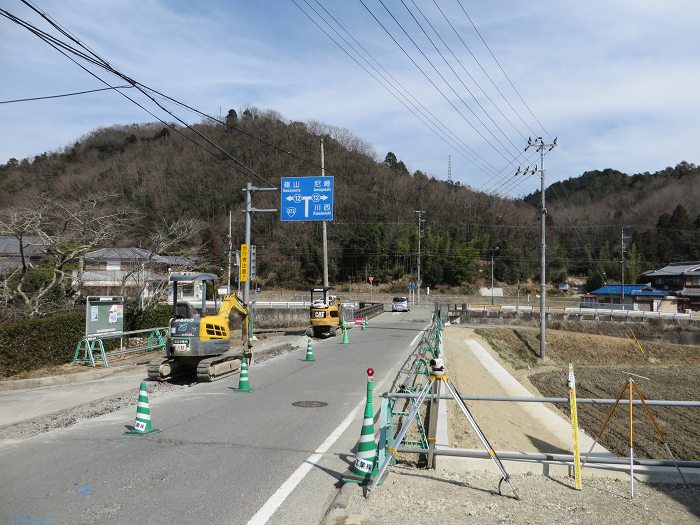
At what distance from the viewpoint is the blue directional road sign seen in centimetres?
→ 2116

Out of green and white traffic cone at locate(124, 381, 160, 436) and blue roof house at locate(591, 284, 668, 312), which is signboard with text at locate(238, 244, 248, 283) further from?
blue roof house at locate(591, 284, 668, 312)

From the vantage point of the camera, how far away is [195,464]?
6793 mm

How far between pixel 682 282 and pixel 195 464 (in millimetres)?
77401

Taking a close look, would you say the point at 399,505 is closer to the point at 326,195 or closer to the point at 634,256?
the point at 326,195

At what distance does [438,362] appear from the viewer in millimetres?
6441

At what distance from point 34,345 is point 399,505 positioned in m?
14.4

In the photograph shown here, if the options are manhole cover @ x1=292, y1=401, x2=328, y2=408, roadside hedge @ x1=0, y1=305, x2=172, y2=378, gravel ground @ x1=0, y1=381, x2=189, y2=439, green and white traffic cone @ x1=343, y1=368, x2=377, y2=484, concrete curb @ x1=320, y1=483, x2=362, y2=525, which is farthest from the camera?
roadside hedge @ x1=0, y1=305, x2=172, y2=378

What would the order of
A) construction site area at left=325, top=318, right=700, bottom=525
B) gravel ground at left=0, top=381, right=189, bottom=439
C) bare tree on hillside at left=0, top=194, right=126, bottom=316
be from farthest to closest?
bare tree on hillside at left=0, top=194, right=126, bottom=316 → gravel ground at left=0, top=381, right=189, bottom=439 → construction site area at left=325, top=318, right=700, bottom=525

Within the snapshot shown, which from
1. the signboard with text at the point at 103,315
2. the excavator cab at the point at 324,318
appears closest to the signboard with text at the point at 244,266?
the signboard with text at the point at 103,315

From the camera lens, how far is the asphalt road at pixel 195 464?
5.28 meters

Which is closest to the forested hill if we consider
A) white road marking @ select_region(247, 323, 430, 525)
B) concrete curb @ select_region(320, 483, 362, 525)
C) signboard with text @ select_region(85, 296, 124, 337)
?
signboard with text @ select_region(85, 296, 124, 337)

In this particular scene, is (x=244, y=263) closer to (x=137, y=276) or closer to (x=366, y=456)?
(x=137, y=276)

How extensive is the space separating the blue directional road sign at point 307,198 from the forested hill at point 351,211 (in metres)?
54.4

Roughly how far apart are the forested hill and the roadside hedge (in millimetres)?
57192
